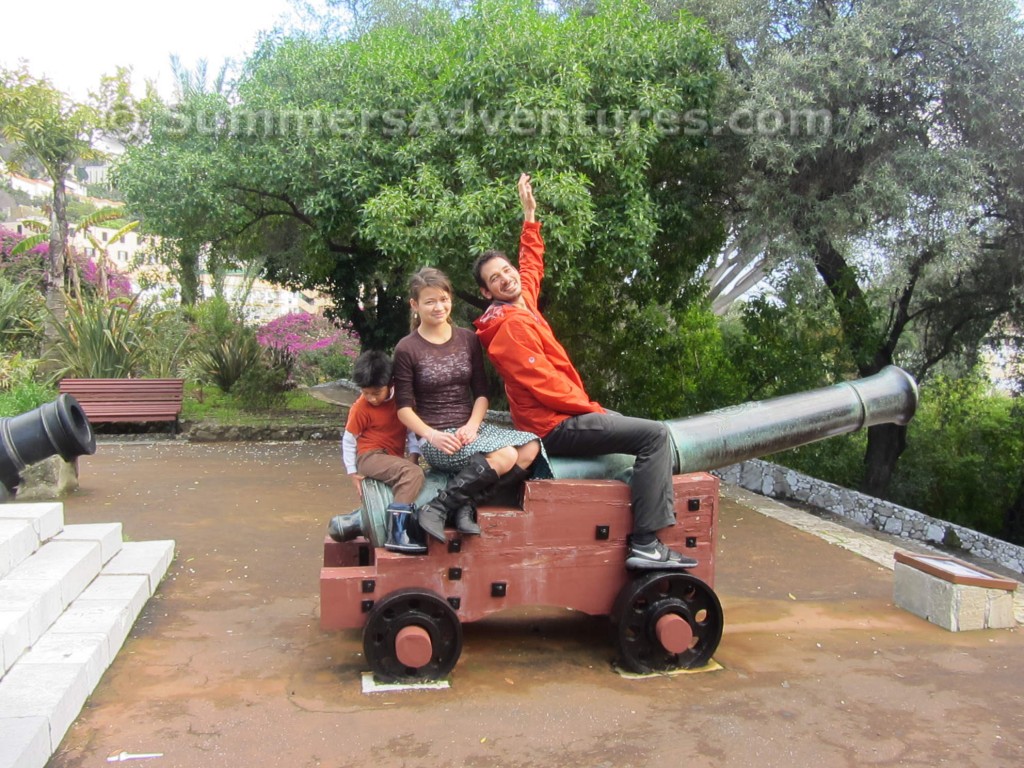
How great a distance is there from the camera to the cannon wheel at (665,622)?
11.7 ft

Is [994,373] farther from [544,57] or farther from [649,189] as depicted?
[544,57]

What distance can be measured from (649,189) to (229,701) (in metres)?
6.78

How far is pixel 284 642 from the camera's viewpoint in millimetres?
3992

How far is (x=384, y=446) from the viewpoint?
12.5 ft

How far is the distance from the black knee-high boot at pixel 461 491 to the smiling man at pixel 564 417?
1.14 feet

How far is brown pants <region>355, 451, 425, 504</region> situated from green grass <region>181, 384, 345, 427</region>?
8.15 meters

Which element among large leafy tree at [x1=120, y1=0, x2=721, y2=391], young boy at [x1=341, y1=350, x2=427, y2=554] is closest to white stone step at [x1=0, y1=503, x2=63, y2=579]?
young boy at [x1=341, y1=350, x2=427, y2=554]

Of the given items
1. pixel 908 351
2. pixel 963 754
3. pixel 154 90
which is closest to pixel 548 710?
pixel 963 754

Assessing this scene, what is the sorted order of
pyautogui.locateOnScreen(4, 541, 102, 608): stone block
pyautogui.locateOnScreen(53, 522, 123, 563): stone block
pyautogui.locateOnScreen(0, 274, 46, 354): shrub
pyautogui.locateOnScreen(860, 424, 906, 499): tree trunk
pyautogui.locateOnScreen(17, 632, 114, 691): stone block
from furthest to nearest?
pyautogui.locateOnScreen(0, 274, 46, 354): shrub, pyautogui.locateOnScreen(860, 424, 906, 499): tree trunk, pyautogui.locateOnScreen(53, 522, 123, 563): stone block, pyautogui.locateOnScreen(4, 541, 102, 608): stone block, pyautogui.locateOnScreen(17, 632, 114, 691): stone block

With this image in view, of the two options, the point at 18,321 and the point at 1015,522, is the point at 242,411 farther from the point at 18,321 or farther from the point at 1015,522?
the point at 1015,522

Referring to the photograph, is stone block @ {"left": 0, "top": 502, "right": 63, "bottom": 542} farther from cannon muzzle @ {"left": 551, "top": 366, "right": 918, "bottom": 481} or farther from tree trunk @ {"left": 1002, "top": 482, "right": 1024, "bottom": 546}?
tree trunk @ {"left": 1002, "top": 482, "right": 1024, "bottom": 546}

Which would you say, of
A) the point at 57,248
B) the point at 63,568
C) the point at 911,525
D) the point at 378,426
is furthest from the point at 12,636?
the point at 57,248

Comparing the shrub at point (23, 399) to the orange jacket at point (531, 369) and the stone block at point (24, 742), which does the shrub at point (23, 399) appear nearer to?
the stone block at point (24, 742)

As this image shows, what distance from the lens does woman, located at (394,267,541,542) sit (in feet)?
11.4
